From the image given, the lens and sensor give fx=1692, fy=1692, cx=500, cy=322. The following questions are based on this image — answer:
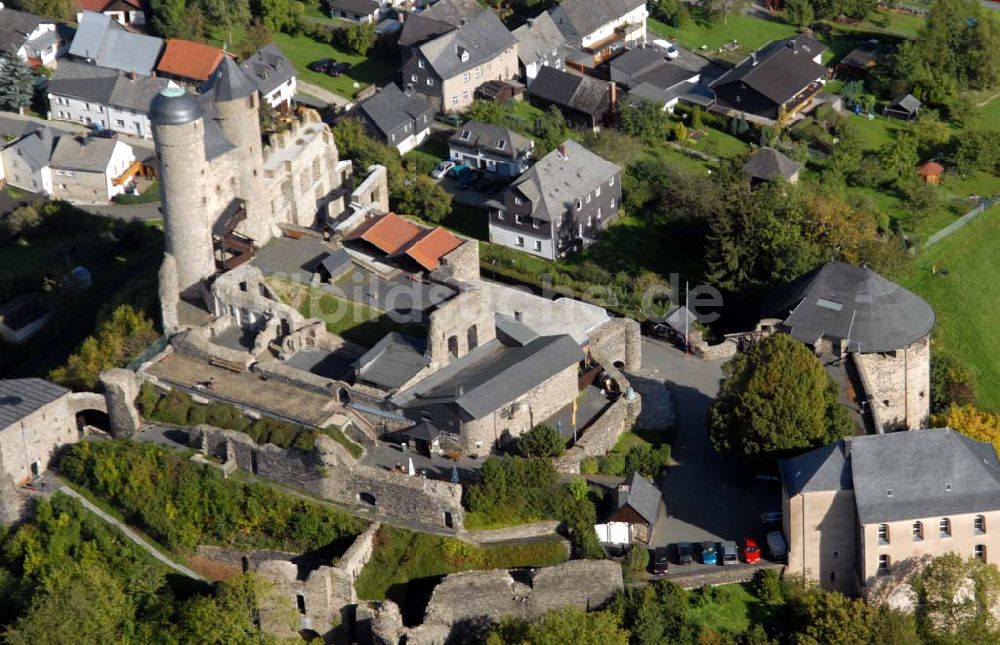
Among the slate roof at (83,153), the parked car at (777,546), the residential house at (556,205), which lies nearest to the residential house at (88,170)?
the slate roof at (83,153)

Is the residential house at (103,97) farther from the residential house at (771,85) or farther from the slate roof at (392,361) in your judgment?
the slate roof at (392,361)

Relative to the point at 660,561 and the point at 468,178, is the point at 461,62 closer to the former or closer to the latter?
the point at 468,178

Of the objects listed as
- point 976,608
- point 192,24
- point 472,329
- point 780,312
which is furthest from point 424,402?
point 192,24

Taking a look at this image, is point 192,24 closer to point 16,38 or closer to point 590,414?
point 16,38

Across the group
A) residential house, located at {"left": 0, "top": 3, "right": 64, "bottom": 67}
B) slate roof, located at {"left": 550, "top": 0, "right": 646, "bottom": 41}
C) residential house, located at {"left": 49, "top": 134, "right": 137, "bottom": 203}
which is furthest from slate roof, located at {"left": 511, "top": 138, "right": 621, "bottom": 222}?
residential house, located at {"left": 0, "top": 3, "right": 64, "bottom": 67}

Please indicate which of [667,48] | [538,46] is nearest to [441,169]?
[538,46]

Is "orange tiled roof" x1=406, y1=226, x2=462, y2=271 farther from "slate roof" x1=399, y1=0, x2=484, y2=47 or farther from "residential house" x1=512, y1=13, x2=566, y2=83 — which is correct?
"slate roof" x1=399, y1=0, x2=484, y2=47
